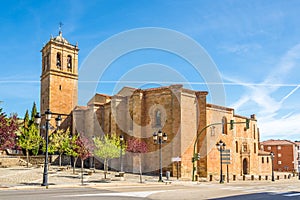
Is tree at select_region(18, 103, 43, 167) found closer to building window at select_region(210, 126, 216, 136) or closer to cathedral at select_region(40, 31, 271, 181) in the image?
cathedral at select_region(40, 31, 271, 181)

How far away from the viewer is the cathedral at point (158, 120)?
37.5 meters

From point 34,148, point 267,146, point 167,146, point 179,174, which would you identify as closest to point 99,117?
point 34,148

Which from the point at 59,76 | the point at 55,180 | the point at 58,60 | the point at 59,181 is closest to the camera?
the point at 59,181

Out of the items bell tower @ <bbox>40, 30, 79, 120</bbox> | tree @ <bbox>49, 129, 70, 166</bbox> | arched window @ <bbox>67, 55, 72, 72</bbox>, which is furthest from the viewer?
arched window @ <bbox>67, 55, 72, 72</bbox>

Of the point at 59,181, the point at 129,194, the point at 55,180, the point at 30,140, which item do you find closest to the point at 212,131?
the point at 30,140

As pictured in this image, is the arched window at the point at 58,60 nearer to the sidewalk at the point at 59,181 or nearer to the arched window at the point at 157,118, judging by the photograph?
the arched window at the point at 157,118

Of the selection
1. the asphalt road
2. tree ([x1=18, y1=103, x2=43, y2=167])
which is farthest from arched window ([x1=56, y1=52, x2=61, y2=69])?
the asphalt road

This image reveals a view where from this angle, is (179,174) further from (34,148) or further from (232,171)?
(34,148)

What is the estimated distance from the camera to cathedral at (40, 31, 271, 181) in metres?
37.5

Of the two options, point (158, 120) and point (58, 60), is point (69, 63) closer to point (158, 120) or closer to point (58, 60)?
point (58, 60)

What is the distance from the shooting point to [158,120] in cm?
3944

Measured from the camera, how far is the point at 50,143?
135ft

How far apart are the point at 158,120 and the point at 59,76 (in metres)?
20.2

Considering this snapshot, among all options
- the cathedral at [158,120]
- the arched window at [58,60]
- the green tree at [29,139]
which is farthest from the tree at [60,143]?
the arched window at [58,60]
